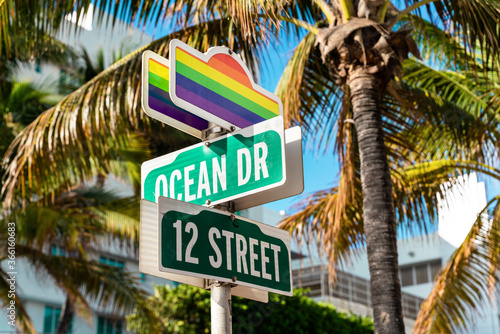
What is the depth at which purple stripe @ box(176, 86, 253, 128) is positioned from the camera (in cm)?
305

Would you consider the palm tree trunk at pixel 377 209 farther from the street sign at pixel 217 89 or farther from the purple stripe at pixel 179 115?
the purple stripe at pixel 179 115

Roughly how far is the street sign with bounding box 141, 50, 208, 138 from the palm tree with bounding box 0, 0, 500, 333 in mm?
2216

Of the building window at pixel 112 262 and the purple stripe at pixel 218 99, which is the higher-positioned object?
the building window at pixel 112 262

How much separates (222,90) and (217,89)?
4cm

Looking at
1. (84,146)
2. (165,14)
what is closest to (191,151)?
(165,14)

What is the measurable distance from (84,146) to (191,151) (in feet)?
20.2

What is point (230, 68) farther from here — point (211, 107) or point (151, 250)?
point (151, 250)

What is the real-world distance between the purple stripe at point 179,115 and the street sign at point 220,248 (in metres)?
0.51

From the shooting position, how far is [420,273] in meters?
35.7

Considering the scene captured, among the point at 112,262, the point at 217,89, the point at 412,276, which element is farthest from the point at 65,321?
the point at 412,276

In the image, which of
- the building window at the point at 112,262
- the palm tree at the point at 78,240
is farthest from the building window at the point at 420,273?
the palm tree at the point at 78,240

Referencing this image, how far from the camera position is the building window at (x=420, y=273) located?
35344mm

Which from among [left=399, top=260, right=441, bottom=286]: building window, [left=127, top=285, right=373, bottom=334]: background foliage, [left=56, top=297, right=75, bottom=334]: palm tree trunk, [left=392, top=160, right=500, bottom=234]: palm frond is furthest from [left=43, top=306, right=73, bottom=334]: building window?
[left=392, top=160, right=500, bottom=234]: palm frond

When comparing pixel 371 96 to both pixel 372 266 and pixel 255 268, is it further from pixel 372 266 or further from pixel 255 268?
pixel 255 268
